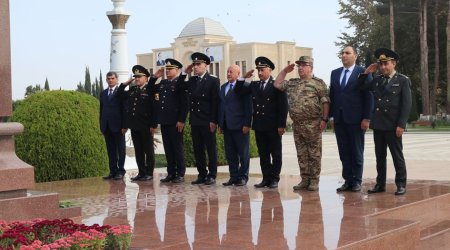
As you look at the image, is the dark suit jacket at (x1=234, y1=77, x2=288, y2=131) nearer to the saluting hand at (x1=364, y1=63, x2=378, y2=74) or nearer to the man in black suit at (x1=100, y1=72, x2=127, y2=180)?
the saluting hand at (x1=364, y1=63, x2=378, y2=74)

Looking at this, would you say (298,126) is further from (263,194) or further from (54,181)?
(54,181)

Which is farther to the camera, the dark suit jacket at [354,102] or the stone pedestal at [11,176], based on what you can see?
the dark suit jacket at [354,102]

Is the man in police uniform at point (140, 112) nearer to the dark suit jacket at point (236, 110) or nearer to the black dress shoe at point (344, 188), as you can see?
the dark suit jacket at point (236, 110)

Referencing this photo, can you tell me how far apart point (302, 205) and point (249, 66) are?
2301 inches

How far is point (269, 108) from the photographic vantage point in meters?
8.47

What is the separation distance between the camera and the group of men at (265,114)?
305 inches

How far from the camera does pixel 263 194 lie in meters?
7.93

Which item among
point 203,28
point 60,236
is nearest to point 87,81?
point 203,28

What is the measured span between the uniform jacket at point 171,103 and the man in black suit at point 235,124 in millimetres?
638

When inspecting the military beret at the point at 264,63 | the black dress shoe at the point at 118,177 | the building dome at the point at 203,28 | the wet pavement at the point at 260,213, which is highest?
the building dome at the point at 203,28

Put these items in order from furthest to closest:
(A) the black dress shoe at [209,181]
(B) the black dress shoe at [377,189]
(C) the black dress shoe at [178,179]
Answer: (C) the black dress shoe at [178,179] < (A) the black dress shoe at [209,181] < (B) the black dress shoe at [377,189]

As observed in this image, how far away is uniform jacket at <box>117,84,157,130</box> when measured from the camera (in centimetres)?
960

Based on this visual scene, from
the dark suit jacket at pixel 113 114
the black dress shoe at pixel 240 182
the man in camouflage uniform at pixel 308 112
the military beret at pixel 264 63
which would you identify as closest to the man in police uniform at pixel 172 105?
the dark suit jacket at pixel 113 114

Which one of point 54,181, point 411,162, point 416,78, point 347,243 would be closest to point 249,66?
point 416,78
